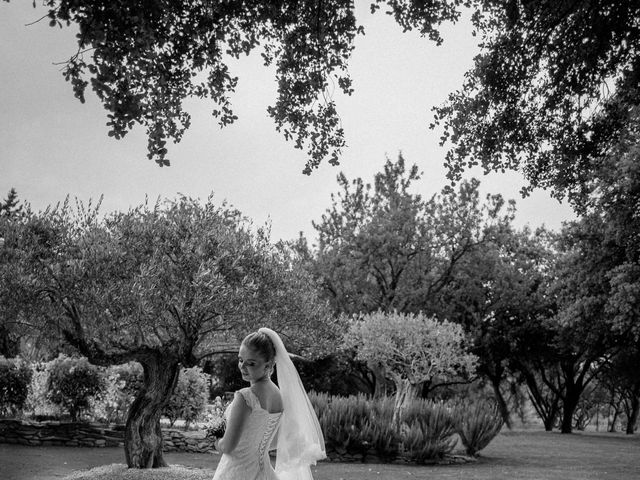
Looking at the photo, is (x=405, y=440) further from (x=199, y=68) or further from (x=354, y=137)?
(x=199, y=68)

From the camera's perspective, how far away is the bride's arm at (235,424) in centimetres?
465

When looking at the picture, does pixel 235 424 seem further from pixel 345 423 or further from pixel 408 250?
pixel 408 250

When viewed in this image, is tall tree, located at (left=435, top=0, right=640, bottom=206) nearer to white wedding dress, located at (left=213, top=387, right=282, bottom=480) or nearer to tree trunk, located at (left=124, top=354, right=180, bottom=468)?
white wedding dress, located at (left=213, top=387, right=282, bottom=480)

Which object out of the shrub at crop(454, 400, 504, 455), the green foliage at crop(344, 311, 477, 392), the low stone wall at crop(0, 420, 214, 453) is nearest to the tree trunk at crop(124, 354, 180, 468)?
the low stone wall at crop(0, 420, 214, 453)

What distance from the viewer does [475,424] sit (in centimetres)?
1850

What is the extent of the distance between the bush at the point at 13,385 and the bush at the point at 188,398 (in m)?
4.27

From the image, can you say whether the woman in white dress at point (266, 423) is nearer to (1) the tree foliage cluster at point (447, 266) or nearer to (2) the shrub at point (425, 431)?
(2) the shrub at point (425, 431)

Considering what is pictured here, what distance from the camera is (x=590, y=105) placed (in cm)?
979

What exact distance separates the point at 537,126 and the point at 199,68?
5811 mm

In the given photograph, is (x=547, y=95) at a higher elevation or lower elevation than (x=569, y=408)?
higher

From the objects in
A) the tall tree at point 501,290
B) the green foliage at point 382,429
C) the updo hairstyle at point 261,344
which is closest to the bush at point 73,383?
the green foliage at point 382,429

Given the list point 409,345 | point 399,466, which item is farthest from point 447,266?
point 399,466

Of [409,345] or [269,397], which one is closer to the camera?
[269,397]

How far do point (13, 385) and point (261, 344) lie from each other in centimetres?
1727
